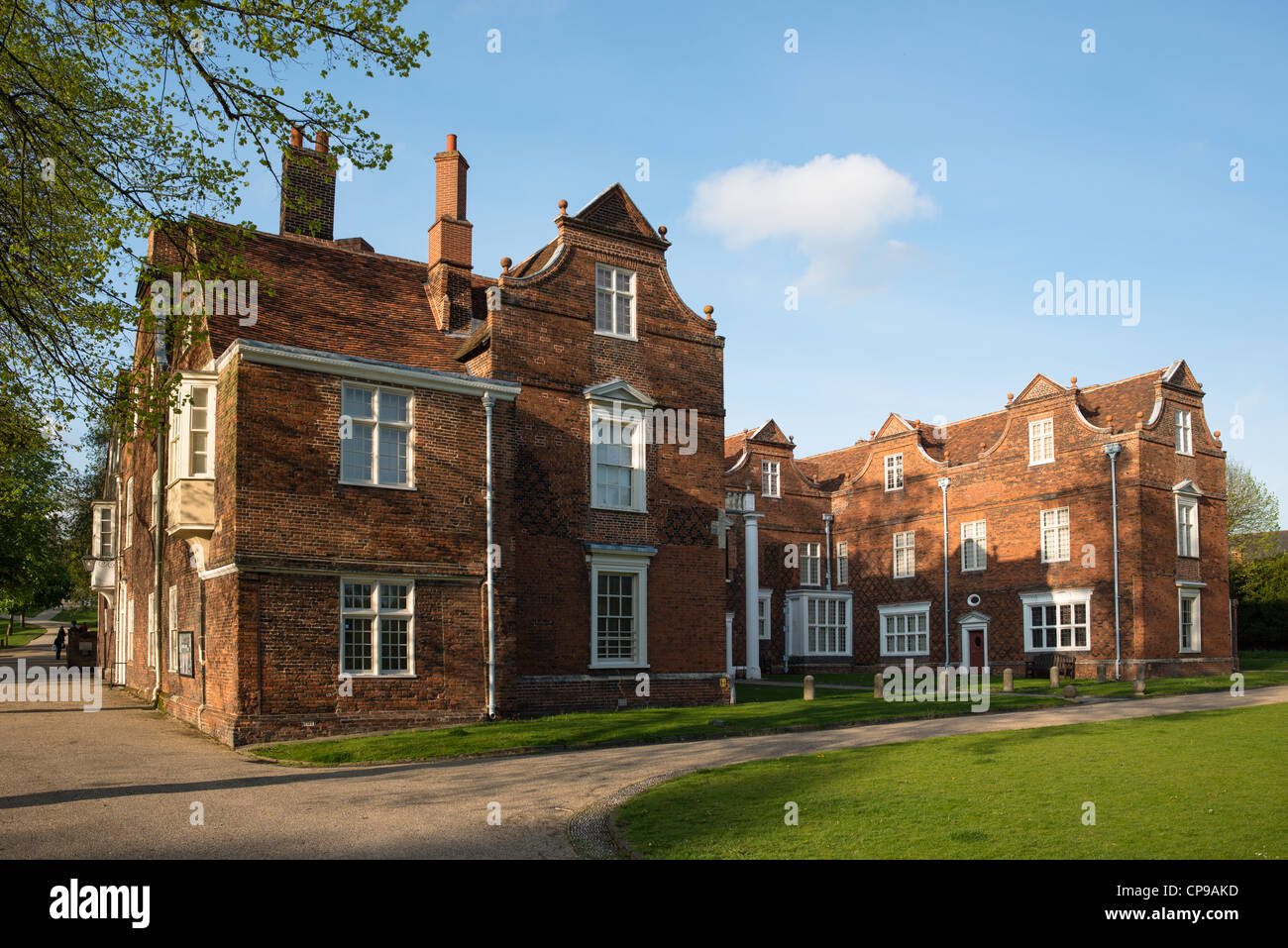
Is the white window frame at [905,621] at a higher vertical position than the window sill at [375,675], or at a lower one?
lower

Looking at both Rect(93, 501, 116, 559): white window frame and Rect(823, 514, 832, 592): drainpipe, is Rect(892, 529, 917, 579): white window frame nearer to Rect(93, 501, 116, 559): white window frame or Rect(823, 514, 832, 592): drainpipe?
Rect(823, 514, 832, 592): drainpipe

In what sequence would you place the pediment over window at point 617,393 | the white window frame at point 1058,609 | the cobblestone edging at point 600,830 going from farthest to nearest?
1. the white window frame at point 1058,609
2. the pediment over window at point 617,393
3. the cobblestone edging at point 600,830

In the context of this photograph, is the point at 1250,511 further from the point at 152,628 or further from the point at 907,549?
the point at 152,628

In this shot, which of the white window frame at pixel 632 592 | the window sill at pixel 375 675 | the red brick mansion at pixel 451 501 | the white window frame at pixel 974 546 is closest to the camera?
the red brick mansion at pixel 451 501

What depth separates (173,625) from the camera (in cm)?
2370

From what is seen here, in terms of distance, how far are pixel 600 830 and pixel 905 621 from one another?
35426 millimetres

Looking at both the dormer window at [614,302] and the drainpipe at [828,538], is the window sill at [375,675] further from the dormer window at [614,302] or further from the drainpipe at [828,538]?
the drainpipe at [828,538]

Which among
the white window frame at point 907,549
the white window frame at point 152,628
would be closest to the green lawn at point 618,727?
the white window frame at point 152,628

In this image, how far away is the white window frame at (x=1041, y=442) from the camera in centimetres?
3800

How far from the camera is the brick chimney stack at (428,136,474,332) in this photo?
23656 mm

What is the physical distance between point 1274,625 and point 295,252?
1959 inches

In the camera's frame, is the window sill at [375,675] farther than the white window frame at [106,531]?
No

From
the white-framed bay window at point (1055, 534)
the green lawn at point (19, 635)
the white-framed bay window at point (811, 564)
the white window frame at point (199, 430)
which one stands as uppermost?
the white window frame at point (199, 430)

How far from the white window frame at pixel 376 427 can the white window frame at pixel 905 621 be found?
28.1 meters
